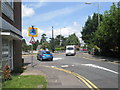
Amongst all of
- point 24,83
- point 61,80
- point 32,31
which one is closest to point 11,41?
point 32,31

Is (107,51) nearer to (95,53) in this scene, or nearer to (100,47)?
(100,47)

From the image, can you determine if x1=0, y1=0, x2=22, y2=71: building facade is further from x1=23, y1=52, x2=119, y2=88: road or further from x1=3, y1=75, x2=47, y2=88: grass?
x1=23, y1=52, x2=119, y2=88: road

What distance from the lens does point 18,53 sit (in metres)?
13.7

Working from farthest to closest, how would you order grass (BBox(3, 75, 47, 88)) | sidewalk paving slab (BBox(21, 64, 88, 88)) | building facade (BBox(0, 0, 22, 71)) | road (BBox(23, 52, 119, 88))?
building facade (BBox(0, 0, 22, 71))
road (BBox(23, 52, 119, 88))
sidewalk paving slab (BBox(21, 64, 88, 88))
grass (BBox(3, 75, 47, 88))

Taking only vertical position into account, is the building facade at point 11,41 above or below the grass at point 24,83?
above

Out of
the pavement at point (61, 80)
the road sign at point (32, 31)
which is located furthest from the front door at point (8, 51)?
the road sign at point (32, 31)

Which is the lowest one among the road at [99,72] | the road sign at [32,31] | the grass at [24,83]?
the road at [99,72]

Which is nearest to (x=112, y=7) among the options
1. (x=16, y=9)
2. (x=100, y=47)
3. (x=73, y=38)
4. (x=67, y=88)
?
(x=100, y=47)

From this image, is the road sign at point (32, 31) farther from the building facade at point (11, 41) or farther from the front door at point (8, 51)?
the front door at point (8, 51)

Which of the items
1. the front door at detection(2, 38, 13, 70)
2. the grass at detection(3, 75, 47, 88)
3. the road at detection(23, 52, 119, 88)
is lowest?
the road at detection(23, 52, 119, 88)

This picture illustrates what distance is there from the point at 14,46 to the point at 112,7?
1453cm

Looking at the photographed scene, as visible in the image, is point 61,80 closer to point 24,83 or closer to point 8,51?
point 24,83

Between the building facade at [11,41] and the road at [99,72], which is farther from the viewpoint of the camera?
the building facade at [11,41]

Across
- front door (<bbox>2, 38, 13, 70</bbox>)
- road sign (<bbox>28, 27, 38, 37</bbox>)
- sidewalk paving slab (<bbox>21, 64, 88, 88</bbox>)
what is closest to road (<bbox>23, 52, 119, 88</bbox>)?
sidewalk paving slab (<bbox>21, 64, 88, 88</bbox>)
